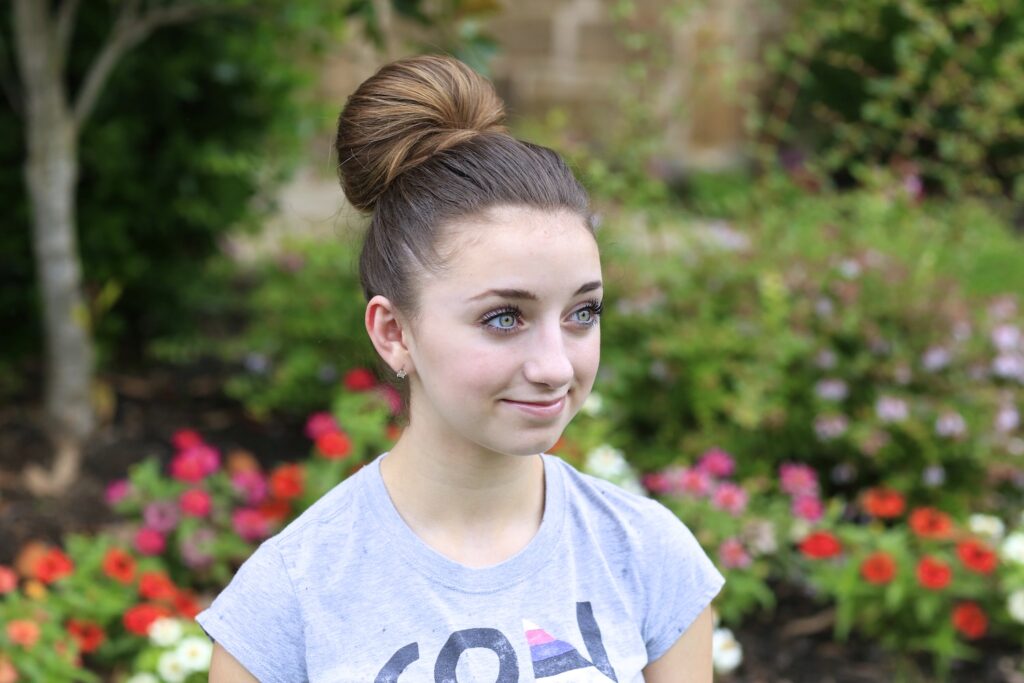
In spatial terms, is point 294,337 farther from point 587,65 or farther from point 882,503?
point 587,65

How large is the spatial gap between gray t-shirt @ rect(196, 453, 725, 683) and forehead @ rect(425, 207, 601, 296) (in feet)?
1.14

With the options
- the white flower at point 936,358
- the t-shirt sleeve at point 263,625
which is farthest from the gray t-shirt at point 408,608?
the white flower at point 936,358

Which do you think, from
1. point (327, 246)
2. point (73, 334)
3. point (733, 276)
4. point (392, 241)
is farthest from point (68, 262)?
point (392, 241)

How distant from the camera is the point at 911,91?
17.3 feet

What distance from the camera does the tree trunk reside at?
3.50m

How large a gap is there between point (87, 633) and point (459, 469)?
1428 mm

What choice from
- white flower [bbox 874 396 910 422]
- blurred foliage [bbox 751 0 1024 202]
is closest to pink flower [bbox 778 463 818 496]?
white flower [bbox 874 396 910 422]

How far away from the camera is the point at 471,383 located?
4.77ft

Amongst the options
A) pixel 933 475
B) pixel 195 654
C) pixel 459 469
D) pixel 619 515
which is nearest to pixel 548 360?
pixel 459 469

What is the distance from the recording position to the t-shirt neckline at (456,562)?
154 centimetres

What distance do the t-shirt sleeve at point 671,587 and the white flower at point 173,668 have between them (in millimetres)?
1056

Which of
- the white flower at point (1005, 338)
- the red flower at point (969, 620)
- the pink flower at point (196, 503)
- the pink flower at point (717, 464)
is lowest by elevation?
the red flower at point (969, 620)

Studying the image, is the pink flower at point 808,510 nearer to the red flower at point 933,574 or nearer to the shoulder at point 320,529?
the red flower at point 933,574

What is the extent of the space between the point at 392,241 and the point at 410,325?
121 mm
